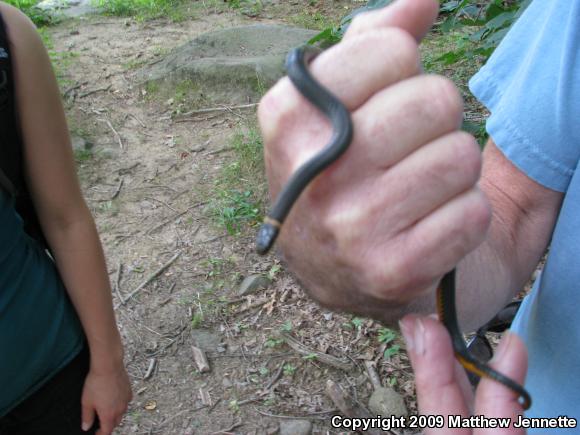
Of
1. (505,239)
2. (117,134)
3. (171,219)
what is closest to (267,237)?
(505,239)

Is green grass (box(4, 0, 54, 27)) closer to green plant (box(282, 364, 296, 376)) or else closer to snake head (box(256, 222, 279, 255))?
green plant (box(282, 364, 296, 376))

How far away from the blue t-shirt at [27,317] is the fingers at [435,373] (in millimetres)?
1259

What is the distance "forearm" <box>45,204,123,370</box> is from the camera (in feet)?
6.42

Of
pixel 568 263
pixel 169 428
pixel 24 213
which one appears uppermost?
pixel 568 263

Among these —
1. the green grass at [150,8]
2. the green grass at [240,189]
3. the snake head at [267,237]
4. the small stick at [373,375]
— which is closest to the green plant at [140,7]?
the green grass at [150,8]

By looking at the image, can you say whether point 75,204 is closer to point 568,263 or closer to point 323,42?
point 323,42

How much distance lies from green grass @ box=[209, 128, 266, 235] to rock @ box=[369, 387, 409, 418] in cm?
165

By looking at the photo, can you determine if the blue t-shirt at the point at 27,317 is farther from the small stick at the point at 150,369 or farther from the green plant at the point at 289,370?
the green plant at the point at 289,370

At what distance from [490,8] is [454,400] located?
1807 millimetres

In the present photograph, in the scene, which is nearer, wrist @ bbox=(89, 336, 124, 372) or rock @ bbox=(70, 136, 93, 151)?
wrist @ bbox=(89, 336, 124, 372)

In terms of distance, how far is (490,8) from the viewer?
2.35 meters

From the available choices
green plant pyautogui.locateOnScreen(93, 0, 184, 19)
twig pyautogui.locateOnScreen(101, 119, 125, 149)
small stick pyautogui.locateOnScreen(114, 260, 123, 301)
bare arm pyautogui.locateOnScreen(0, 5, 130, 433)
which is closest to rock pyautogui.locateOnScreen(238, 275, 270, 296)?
small stick pyautogui.locateOnScreen(114, 260, 123, 301)

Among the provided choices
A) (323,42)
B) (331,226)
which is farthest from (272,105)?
(323,42)

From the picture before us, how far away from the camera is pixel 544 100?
143 cm
